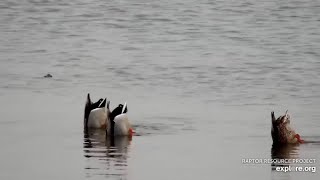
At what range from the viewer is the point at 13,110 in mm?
22453

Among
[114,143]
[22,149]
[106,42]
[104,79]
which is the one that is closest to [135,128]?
[114,143]

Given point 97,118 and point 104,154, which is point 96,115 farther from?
point 104,154

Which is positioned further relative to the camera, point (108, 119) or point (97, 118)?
point (97, 118)

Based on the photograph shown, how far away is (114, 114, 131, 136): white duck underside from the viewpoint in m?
19.7

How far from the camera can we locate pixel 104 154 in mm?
17969

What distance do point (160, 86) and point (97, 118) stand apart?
608 centimetres

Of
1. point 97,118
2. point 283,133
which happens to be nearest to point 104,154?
point 97,118

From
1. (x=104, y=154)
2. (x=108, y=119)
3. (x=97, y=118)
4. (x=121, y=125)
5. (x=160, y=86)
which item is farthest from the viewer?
(x=160, y=86)

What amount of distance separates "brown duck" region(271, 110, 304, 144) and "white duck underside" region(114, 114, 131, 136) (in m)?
2.66

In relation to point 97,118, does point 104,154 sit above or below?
below

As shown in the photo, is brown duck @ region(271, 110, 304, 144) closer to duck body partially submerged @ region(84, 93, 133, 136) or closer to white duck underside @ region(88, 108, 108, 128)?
duck body partially submerged @ region(84, 93, 133, 136)

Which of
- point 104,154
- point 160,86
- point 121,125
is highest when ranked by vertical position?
point 160,86

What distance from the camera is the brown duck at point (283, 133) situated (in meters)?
18.9

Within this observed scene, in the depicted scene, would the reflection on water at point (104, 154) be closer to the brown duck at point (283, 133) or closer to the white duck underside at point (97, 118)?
the white duck underside at point (97, 118)
